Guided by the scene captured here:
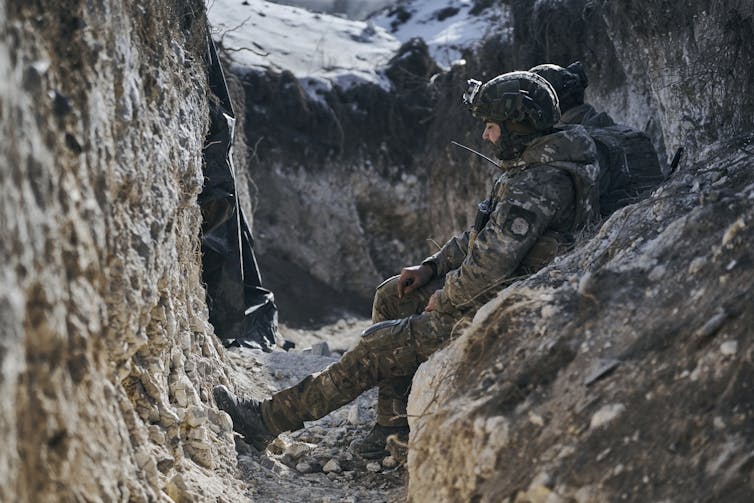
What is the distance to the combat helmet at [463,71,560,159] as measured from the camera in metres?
4.18

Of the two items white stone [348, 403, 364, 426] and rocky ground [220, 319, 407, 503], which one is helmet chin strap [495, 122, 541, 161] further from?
white stone [348, 403, 364, 426]

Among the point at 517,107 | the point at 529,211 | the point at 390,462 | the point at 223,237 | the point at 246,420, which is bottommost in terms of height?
the point at 390,462

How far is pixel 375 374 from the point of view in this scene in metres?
4.30

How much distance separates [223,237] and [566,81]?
8.52 ft

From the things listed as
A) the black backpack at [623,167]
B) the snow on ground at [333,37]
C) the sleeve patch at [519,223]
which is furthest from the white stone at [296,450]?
the snow on ground at [333,37]

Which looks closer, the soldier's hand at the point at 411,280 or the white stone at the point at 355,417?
the soldier's hand at the point at 411,280

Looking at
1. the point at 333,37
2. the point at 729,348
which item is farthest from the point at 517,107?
the point at 333,37

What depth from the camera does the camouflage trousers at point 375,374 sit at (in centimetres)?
418

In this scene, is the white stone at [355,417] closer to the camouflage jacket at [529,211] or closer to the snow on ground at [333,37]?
the camouflage jacket at [529,211]

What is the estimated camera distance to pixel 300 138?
13250mm

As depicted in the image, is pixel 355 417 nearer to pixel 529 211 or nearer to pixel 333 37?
pixel 529 211

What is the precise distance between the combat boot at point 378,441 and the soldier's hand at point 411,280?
0.64 meters

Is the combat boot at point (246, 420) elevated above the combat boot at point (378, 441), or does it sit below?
above

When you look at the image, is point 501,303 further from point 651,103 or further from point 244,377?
point 651,103
